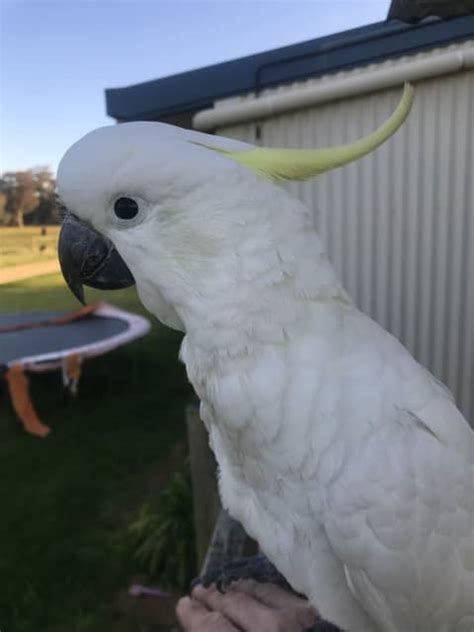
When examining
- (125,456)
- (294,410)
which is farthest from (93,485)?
(294,410)

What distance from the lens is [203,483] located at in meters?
1.73

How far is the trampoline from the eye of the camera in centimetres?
318

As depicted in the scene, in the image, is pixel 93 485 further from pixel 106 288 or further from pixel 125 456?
pixel 106 288

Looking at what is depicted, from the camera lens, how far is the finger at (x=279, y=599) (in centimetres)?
94

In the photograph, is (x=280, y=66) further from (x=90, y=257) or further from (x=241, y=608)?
(x=241, y=608)

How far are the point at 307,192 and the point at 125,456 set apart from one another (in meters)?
1.69

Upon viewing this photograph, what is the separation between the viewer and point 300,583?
2.54 feet

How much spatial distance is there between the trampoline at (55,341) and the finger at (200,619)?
2147mm

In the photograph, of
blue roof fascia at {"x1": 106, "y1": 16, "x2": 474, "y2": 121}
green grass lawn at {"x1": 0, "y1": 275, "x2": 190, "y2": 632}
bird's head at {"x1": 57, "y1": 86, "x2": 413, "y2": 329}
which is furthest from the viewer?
green grass lawn at {"x1": 0, "y1": 275, "x2": 190, "y2": 632}

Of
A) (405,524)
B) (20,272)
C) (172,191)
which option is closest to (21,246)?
(20,272)

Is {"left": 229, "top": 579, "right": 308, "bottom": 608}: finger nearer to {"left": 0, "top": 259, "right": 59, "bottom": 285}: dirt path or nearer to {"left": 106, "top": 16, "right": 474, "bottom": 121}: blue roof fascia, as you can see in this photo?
{"left": 106, "top": 16, "right": 474, "bottom": 121}: blue roof fascia

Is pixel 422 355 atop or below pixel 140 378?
atop

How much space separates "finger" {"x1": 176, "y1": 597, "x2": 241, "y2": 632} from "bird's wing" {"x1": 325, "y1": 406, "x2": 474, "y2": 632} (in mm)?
312

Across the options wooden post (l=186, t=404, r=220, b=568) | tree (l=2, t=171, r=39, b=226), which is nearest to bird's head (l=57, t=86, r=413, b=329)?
tree (l=2, t=171, r=39, b=226)
